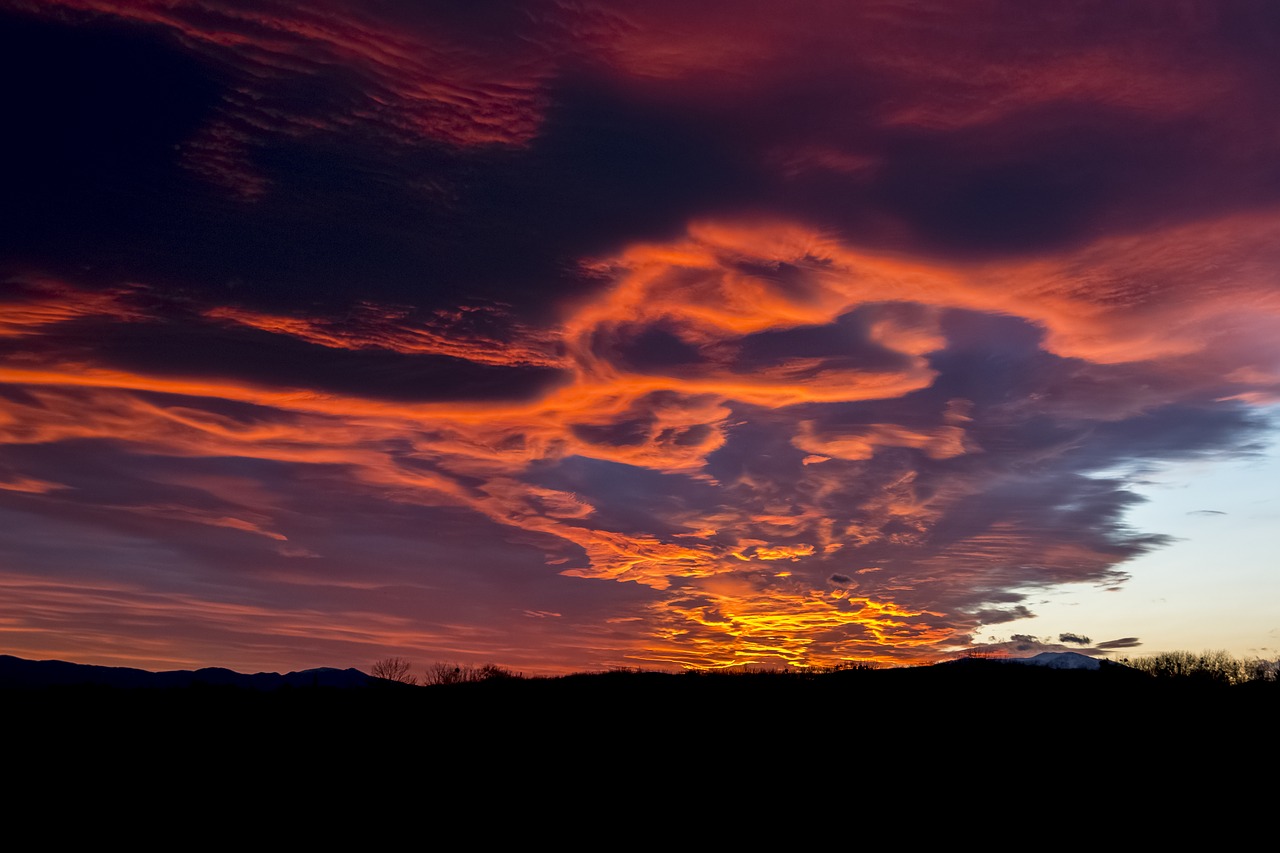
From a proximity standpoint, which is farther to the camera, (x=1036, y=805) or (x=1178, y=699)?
(x=1178, y=699)

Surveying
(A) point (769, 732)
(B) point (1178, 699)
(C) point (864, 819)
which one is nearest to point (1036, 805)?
(C) point (864, 819)

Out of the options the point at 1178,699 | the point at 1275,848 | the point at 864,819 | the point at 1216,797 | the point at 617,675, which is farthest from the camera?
the point at 617,675

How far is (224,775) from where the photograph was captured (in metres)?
20.9

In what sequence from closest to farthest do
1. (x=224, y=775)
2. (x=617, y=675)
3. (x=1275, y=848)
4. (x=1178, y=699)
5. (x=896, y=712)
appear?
1. (x=1275, y=848)
2. (x=224, y=775)
3. (x=896, y=712)
4. (x=1178, y=699)
5. (x=617, y=675)

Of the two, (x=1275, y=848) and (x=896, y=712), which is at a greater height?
(x=896, y=712)

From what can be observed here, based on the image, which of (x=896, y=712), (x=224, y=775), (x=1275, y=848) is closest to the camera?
(x=1275, y=848)

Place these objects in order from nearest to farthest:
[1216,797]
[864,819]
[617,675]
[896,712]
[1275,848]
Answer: [1275,848], [864,819], [1216,797], [896,712], [617,675]

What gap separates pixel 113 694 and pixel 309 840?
56.5 ft

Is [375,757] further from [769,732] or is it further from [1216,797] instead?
[1216,797]

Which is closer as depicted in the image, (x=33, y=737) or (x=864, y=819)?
(x=864, y=819)

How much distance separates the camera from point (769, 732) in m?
24.1

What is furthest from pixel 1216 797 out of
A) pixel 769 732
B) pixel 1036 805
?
pixel 769 732

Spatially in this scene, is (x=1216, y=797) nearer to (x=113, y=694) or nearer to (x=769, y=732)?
(x=769, y=732)

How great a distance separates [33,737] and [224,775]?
292 inches
